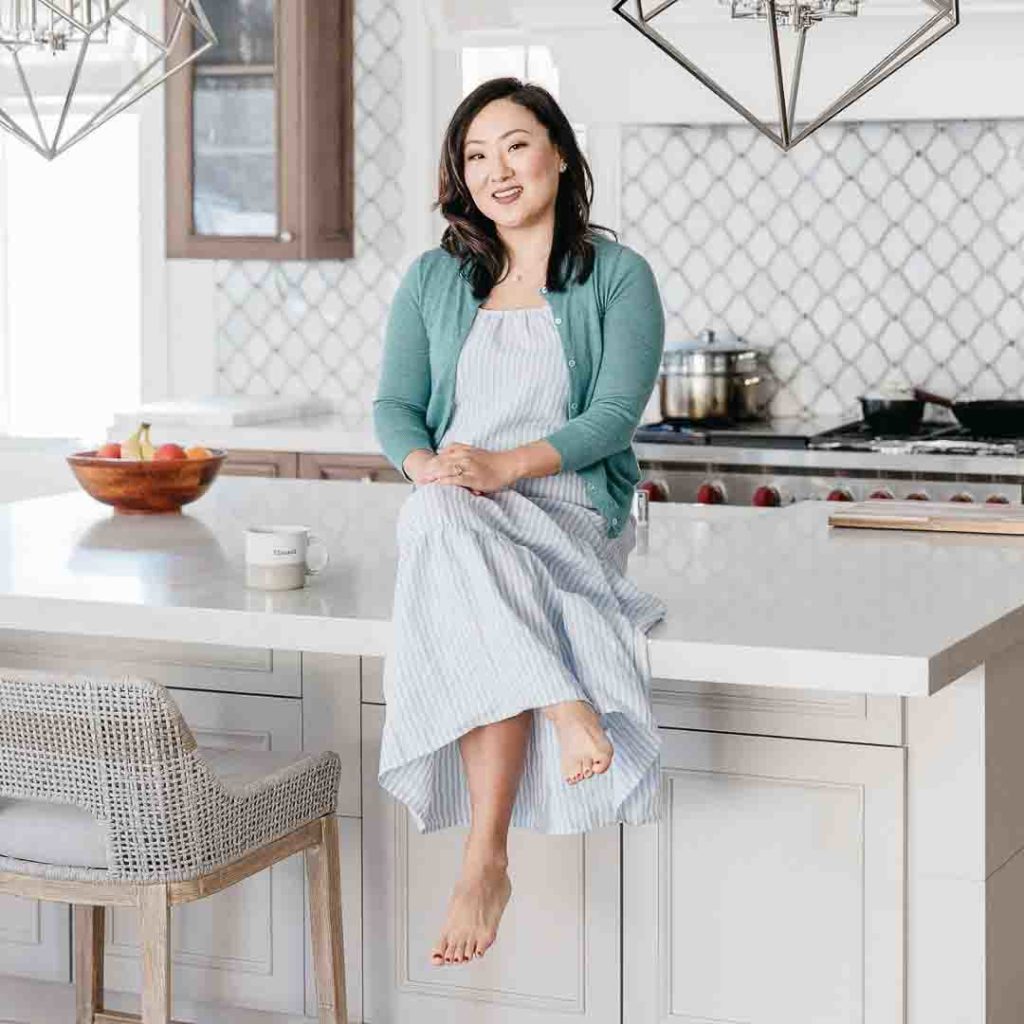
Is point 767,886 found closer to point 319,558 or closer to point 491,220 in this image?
point 319,558

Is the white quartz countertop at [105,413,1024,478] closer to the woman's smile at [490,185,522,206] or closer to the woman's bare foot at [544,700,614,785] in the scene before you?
the woman's smile at [490,185,522,206]

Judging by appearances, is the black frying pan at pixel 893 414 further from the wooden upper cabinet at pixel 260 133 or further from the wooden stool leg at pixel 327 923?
the wooden stool leg at pixel 327 923

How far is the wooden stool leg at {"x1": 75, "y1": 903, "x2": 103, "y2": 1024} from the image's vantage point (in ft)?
10.2

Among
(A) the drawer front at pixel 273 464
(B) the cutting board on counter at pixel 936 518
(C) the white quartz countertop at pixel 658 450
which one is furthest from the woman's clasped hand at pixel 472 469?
(A) the drawer front at pixel 273 464

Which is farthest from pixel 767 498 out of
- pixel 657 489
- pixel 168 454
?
pixel 168 454

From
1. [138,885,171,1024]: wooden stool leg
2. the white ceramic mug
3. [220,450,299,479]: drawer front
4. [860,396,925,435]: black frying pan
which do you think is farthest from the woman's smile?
[220,450,299,479]: drawer front

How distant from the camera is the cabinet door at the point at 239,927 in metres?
3.03

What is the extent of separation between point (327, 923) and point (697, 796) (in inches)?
22.2

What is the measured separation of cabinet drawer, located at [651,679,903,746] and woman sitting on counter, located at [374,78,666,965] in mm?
209

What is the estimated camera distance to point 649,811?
2.56 metres

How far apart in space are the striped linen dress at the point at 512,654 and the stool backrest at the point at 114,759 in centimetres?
28

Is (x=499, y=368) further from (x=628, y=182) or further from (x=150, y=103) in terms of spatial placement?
(x=150, y=103)

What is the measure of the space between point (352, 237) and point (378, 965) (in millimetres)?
3097

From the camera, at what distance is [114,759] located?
2447mm
